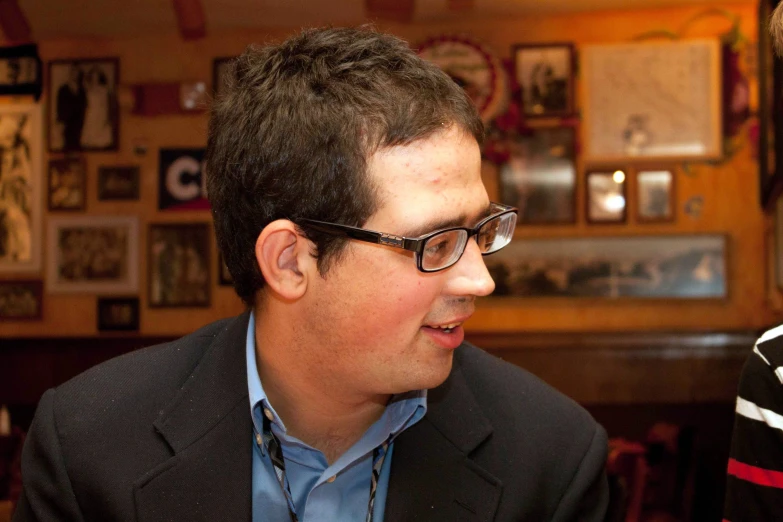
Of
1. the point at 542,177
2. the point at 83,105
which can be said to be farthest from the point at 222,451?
the point at 83,105

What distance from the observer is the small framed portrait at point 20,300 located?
15.0ft

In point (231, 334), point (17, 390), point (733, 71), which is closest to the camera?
point (231, 334)

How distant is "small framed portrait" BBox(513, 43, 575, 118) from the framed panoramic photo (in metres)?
2.86

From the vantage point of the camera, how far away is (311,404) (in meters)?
1.52

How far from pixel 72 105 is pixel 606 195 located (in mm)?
3158

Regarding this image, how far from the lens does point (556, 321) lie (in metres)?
4.21

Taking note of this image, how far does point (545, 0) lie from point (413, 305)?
Answer: 10.6 feet

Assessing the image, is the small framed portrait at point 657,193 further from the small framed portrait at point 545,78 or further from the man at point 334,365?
the man at point 334,365

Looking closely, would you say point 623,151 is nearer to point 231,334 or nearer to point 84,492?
point 231,334

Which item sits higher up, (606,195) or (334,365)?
(606,195)

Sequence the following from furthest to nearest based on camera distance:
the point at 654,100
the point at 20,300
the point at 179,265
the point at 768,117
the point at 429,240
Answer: the point at 20,300, the point at 179,265, the point at 654,100, the point at 768,117, the point at 429,240

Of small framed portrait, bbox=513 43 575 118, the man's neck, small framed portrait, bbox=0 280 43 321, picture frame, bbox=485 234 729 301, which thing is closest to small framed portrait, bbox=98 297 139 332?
small framed portrait, bbox=0 280 43 321

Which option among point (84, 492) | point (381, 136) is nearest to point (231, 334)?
point (84, 492)

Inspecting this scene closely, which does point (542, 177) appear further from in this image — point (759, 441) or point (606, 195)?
point (759, 441)
